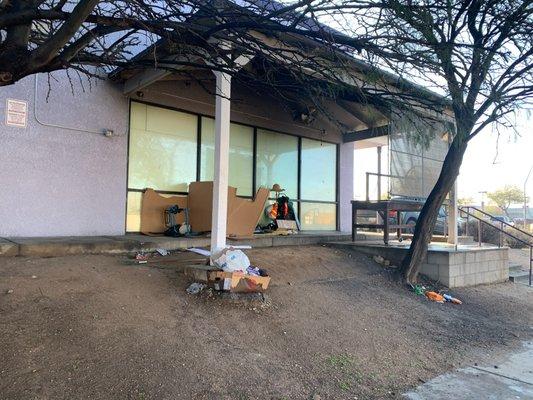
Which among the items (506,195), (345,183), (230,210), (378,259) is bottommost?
(378,259)

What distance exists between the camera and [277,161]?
11.8 meters

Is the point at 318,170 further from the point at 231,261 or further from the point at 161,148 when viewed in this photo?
the point at 231,261

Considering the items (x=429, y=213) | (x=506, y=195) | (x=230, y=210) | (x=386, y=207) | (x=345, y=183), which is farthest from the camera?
(x=506, y=195)

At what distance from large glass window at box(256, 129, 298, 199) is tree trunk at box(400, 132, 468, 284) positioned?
449 cm

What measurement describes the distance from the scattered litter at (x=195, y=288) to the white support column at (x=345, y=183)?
8204 millimetres

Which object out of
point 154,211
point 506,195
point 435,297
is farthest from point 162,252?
point 506,195

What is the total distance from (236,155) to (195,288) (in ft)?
19.2

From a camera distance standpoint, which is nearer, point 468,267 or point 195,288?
point 195,288

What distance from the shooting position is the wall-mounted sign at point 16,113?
7.50m

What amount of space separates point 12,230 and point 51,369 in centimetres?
484

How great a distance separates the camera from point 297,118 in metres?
11.8

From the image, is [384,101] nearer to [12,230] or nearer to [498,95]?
[498,95]

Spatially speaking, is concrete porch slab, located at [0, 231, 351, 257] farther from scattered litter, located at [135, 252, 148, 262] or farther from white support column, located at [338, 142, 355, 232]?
white support column, located at [338, 142, 355, 232]

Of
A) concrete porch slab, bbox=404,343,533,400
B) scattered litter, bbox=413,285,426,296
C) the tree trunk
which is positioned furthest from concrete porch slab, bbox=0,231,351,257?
concrete porch slab, bbox=404,343,533,400
